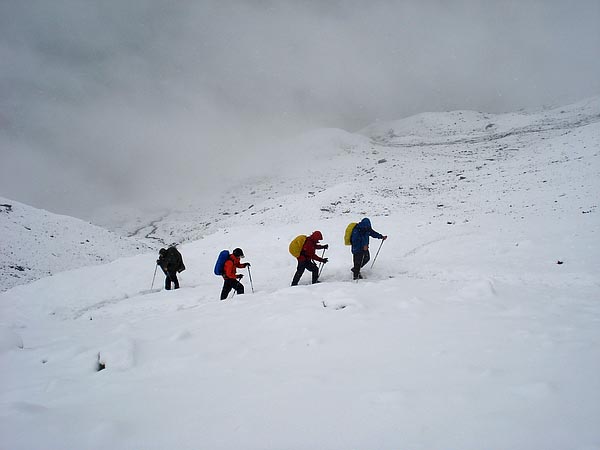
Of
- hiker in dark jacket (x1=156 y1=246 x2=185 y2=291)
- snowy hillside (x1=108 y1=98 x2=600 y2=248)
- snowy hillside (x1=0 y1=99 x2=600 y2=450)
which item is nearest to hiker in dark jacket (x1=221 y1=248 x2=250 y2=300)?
snowy hillside (x1=0 y1=99 x2=600 y2=450)

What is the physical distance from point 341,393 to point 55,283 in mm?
18139

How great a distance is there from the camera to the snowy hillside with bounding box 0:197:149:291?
2275 centimetres

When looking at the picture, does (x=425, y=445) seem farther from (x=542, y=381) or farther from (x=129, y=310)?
(x=129, y=310)

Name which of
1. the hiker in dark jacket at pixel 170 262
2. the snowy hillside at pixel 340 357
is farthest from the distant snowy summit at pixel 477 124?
the hiker in dark jacket at pixel 170 262

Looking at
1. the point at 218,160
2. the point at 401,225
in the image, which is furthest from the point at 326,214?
the point at 218,160

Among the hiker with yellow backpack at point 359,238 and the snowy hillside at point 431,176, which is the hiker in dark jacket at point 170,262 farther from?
the snowy hillside at point 431,176

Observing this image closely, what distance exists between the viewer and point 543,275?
9.63m

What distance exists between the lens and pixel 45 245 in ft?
87.4

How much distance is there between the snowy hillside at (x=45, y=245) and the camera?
22750 millimetres

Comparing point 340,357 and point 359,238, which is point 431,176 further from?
point 340,357

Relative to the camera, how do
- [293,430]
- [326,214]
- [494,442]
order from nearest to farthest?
[494,442] < [293,430] < [326,214]

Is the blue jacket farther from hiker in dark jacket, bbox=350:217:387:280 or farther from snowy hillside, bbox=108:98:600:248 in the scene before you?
snowy hillside, bbox=108:98:600:248

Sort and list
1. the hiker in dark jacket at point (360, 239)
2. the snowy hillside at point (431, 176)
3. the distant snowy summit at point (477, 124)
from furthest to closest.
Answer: the distant snowy summit at point (477, 124) < the snowy hillside at point (431, 176) < the hiker in dark jacket at point (360, 239)

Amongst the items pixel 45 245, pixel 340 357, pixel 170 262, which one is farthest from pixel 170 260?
pixel 45 245
